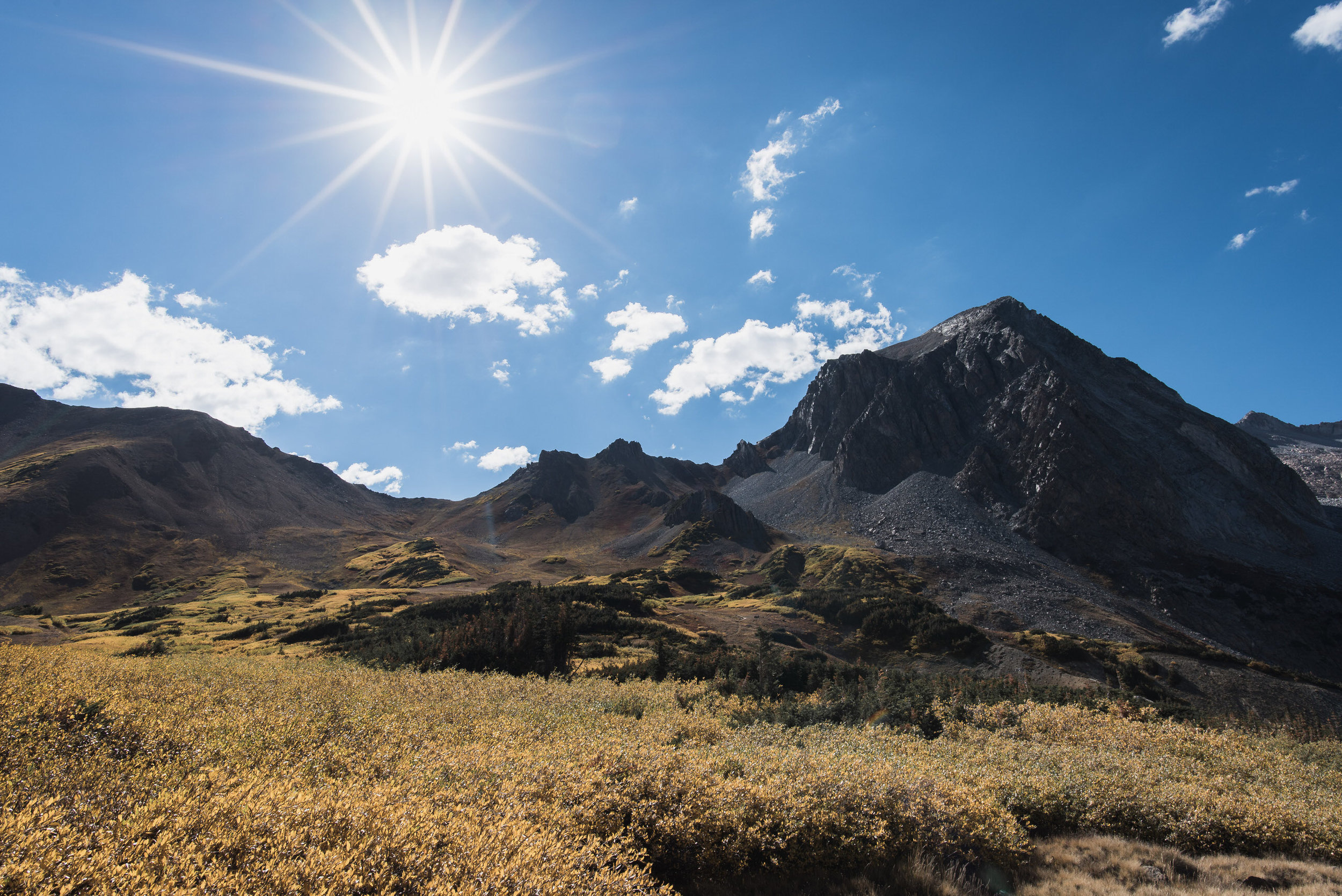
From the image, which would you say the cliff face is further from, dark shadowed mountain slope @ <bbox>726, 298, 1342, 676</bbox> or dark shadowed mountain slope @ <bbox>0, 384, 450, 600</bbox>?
dark shadowed mountain slope @ <bbox>0, 384, 450, 600</bbox>

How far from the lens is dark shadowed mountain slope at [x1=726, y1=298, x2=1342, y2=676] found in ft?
256

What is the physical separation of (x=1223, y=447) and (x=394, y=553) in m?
195

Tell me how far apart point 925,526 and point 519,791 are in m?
110

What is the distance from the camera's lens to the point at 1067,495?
4038 inches

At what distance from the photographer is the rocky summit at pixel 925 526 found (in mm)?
74125

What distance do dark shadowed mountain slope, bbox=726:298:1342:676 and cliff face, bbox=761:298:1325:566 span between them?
395 mm

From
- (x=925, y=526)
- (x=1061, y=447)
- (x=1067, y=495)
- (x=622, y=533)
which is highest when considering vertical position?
(x=1061, y=447)

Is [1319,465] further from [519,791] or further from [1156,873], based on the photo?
[519,791]

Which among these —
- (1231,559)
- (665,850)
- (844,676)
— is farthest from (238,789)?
(1231,559)

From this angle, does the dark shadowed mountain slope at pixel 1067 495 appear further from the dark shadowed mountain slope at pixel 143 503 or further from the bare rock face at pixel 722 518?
the dark shadowed mountain slope at pixel 143 503

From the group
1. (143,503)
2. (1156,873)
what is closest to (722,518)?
(1156,873)

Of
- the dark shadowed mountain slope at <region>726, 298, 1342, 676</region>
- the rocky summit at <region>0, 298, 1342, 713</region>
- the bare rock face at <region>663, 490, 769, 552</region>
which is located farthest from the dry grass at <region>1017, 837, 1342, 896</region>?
the bare rock face at <region>663, 490, 769, 552</region>

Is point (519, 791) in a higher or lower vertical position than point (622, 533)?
lower

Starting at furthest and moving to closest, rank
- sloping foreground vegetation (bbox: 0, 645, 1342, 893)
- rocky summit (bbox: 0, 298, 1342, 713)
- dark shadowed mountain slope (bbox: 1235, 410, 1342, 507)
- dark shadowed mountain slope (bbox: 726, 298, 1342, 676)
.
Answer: dark shadowed mountain slope (bbox: 1235, 410, 1342, 507)
dark shadowed mountain slope (bbox: 726, 298, 1342, 676)
rocky summit (bbox: 0, 298, 1342, 713)
sloping foreground vegetation (bbox: 0, 645, 1342, 893)
